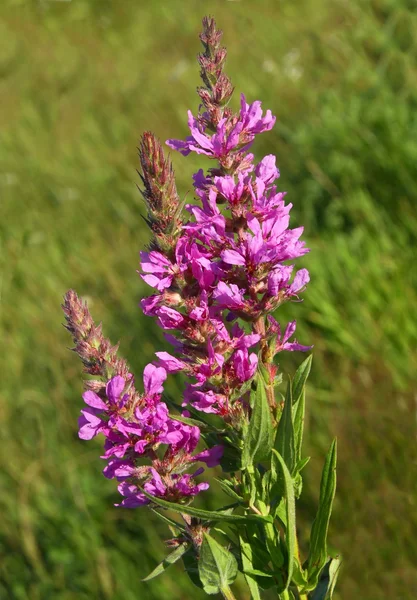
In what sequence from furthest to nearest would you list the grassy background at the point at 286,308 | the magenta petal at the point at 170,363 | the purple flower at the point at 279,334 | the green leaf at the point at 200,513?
the grassy background at the point at 286,308, the purple flower at the point at 279,334, the magenta petal at the point at 170,363, the green leaf at the point at 200,513

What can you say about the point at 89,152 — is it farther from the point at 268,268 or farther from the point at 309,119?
the point at 268,268

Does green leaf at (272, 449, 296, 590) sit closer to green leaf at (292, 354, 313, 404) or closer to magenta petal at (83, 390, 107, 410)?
green leaf at (292, 354, 313, 404)

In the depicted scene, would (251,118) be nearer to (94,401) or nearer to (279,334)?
(279,334)

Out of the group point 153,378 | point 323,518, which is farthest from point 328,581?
point 153,378

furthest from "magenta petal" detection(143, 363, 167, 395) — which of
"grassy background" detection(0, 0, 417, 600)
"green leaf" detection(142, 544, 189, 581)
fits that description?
"grassy background" detection(0, 0, 417, 600)

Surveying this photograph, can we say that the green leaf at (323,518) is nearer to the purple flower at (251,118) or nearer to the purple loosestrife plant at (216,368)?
the purple loosestrife plant at (216,368)

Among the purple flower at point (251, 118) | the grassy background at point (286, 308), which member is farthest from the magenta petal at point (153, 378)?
the grassy background at point (286, 308)

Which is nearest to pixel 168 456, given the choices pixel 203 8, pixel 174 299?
pixel 174 299
